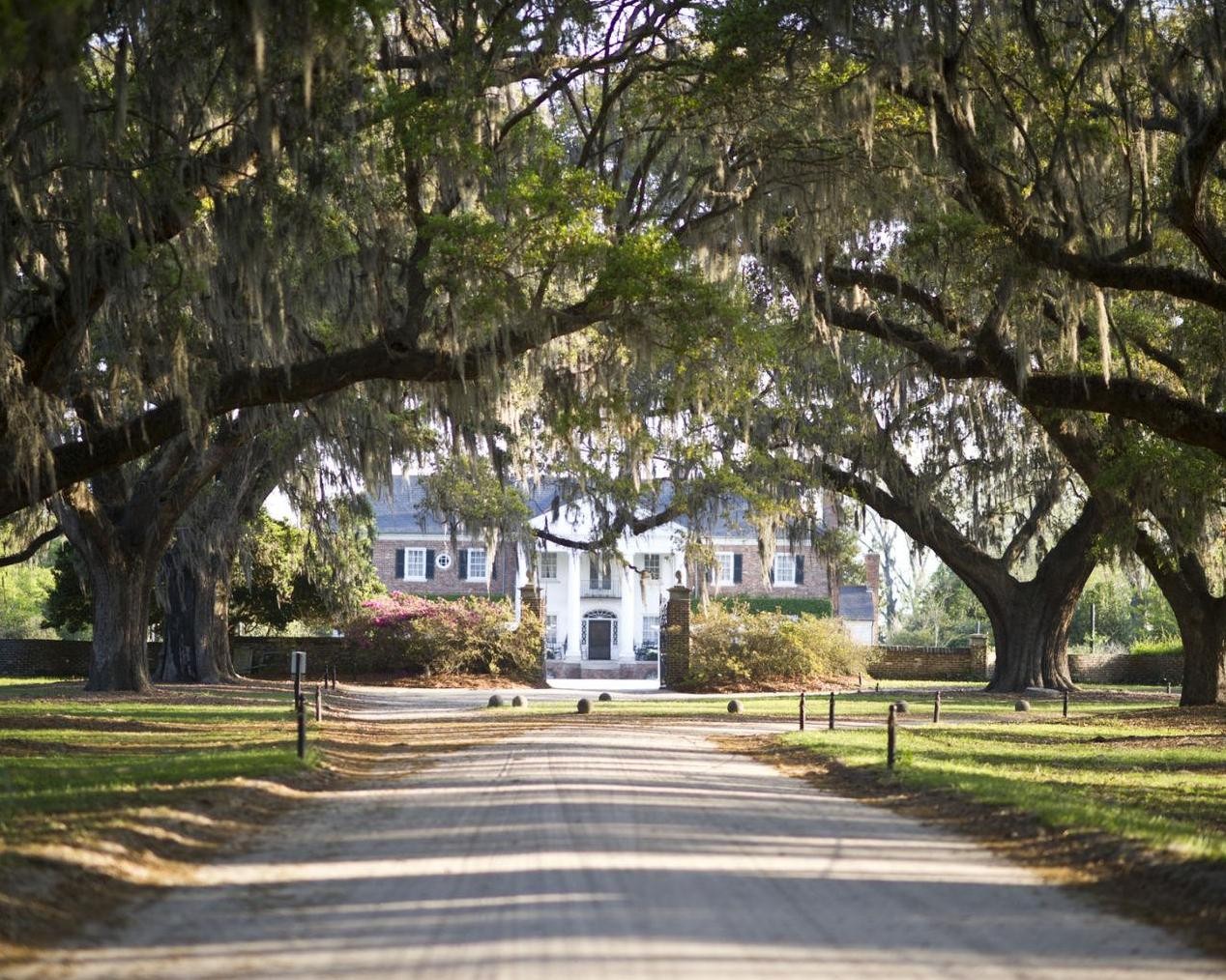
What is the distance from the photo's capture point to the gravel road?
5.96m

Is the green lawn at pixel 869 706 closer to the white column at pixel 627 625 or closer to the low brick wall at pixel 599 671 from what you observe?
the low brick wall at pixel 599 671

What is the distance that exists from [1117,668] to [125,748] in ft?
131

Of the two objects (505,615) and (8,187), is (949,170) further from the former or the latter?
(505,615)

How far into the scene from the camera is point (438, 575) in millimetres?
62031

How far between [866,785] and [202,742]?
28.3 feet

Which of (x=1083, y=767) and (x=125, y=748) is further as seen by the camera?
(x=125, y=748)

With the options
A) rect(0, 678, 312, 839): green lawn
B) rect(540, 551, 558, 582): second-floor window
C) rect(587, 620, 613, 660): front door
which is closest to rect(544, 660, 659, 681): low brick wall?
rect(587, 620, 613, 660): front door

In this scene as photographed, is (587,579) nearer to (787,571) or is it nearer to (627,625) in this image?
(627,625)

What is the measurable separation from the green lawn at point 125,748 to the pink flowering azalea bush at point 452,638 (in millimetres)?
12962

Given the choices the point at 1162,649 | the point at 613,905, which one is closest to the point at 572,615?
the point at 1162,649

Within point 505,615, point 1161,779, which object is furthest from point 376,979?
point 505,615

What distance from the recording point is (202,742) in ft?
60.3

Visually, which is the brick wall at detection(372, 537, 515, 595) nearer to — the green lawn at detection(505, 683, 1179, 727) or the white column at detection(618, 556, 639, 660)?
the white column at detection(618, 556, 639, 660)

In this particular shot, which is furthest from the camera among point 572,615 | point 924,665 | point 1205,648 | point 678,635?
point 572,615
